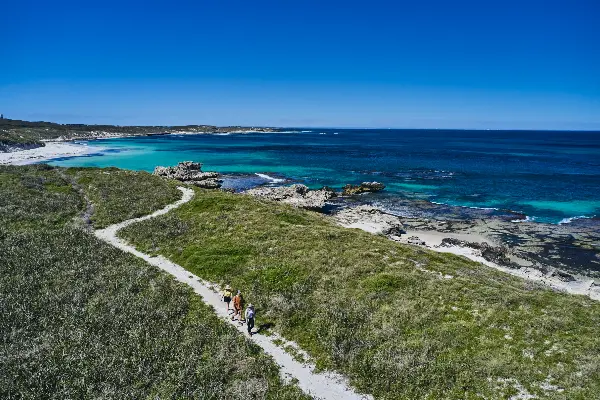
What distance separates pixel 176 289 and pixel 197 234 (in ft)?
40.3

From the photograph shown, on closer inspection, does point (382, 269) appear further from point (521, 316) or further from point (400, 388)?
point (400, 388)

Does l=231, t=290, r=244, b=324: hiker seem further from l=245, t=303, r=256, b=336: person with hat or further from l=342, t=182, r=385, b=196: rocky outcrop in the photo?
l=342, t=182, r=385, b=196: rocky outcrop

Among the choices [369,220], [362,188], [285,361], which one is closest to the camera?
[285,361]

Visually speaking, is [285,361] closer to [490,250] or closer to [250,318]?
[250,318]

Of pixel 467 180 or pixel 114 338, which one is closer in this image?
pixel 114 338

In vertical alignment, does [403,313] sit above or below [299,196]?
above

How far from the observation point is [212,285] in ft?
92.9

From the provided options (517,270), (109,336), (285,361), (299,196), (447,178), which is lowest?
(517,270)

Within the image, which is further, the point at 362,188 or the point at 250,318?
the point at 362,188

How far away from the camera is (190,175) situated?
283 ft

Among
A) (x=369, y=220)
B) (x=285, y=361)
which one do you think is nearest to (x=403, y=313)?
(x=285, y=361)

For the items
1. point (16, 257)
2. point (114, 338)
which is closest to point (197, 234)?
point (16, 257)

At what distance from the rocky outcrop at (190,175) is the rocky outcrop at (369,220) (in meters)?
32.3

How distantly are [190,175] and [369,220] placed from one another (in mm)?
46808
